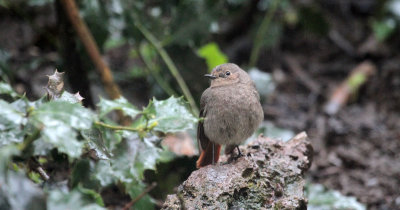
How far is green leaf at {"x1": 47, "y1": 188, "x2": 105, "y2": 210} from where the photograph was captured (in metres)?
1.84

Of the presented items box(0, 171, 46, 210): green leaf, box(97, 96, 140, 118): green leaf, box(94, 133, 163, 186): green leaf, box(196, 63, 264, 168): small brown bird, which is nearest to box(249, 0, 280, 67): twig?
box(196, 63, 264, 168): small brown bird

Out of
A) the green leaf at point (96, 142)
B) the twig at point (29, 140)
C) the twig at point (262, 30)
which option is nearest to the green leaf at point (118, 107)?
the green leaf at point (96, 142)

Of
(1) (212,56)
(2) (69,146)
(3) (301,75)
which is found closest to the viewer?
(2) (69,146)

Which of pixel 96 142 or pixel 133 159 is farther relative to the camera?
pixel 133 159

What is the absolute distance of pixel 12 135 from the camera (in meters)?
1.96

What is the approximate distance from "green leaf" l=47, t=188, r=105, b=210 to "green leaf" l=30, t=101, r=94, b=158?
170 millimetres

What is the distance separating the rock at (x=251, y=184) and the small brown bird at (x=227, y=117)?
8.4 inches

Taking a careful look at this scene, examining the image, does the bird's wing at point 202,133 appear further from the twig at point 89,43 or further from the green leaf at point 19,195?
the green leaf at point 19,195

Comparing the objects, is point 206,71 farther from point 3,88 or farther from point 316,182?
point 3,88

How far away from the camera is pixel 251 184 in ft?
9.29

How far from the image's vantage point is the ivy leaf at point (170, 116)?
100 inches

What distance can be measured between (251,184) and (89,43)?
2.34 m

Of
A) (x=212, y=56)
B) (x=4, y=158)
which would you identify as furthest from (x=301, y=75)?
(x=4, y=158)

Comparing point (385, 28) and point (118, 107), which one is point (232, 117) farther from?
point (385, 28)
